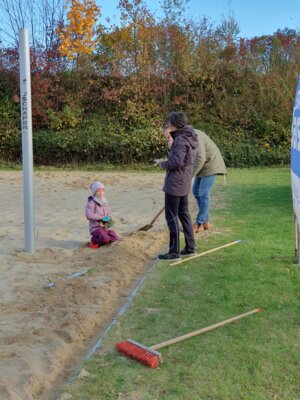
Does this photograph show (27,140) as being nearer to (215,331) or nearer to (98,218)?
(98,218)

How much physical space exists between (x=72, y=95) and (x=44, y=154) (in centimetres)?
375

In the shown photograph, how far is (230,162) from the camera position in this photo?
21.2 metres

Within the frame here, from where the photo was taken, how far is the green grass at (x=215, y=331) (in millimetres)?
3047

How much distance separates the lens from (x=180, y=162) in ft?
19.4

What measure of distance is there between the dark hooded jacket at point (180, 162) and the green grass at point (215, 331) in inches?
36.5

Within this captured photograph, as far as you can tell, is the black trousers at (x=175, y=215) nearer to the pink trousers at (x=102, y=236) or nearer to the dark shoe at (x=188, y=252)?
the dark shoe at (x=188, y=252)

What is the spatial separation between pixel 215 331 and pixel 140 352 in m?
0.74

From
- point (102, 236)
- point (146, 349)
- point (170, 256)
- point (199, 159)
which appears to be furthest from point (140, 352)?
point (199, 159)

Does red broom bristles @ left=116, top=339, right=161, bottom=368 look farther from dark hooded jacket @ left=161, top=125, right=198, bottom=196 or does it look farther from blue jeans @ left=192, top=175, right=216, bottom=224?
blue jeans @ left=192, top=175, right=216, bottom=224

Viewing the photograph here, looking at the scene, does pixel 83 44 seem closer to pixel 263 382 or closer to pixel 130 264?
pixel 130 264

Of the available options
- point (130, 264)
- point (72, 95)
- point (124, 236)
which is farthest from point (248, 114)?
point (130, 264)

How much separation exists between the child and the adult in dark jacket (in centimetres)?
111

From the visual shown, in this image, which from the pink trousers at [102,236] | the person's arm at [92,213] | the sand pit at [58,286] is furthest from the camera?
the person's arm at [92,213]

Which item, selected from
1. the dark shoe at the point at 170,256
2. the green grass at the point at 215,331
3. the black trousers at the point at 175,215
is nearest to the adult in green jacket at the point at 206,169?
the green grass at the point at 215,331
